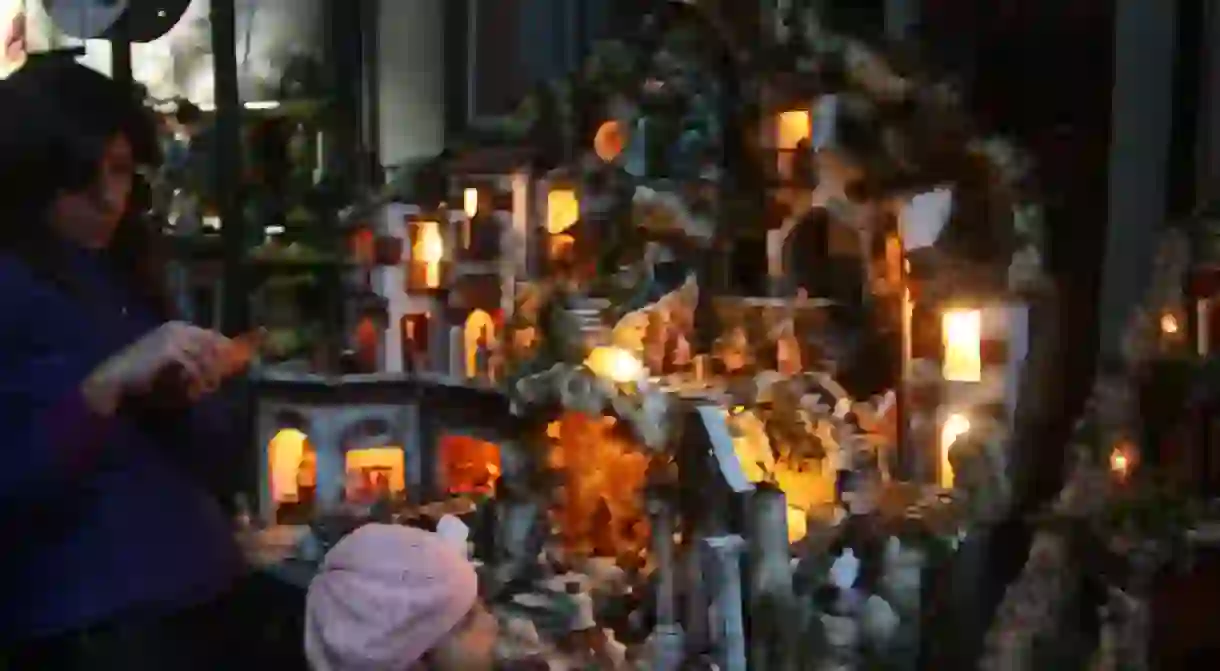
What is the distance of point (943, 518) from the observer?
2.56 feet

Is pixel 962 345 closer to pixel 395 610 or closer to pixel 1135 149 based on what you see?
pixel 1135 149

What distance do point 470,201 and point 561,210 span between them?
6cm

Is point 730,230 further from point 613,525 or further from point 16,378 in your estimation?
point 16,378

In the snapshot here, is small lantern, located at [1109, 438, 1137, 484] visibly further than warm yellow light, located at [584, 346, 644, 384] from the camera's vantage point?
No

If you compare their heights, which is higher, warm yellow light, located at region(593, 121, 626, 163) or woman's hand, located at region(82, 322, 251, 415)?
warm yellow light, located at region(593, 121, 626, 163)

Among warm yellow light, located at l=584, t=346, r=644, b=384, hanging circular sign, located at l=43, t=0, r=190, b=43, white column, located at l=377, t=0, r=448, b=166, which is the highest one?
hanging circular sign, located at l=43, t=0, r=190, b=43

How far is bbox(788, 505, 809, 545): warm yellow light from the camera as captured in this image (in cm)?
82

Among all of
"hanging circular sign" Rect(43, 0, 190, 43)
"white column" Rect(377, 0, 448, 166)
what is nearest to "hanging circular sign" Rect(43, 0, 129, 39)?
"hanging circular sign" Rect(43, 0, 190, 43)

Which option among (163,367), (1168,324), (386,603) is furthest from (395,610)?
(1168,324)

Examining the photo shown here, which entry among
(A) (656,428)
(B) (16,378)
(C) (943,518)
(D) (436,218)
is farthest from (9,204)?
(C) (943,518)

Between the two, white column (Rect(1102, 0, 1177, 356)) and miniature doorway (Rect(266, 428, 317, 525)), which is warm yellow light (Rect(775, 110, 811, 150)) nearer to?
white column (Rect(1102, 0, 1177, 356))

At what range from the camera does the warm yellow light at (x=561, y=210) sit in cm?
90

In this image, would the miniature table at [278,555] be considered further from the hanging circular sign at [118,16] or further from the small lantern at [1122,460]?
the small lantern at [1122,460]

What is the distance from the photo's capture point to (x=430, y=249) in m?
0.94
